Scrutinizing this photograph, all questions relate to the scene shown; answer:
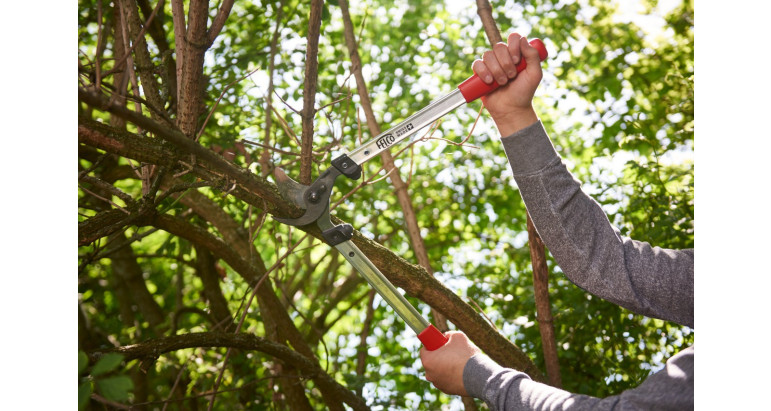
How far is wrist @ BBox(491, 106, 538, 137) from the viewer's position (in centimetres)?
129

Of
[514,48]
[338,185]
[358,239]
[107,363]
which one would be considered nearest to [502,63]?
[514,48]

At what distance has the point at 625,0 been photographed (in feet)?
12.8

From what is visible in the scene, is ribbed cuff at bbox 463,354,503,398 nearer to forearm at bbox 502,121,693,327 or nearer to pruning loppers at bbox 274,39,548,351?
pruning loppers at bbox 274,39,548,351

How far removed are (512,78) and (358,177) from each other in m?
0.42

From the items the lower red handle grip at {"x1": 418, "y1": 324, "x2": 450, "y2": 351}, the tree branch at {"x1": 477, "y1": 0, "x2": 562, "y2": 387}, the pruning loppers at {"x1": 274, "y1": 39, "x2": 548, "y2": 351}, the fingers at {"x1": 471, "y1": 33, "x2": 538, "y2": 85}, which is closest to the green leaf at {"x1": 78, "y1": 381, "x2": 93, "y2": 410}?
the pruning loppers at {"x1": 274, "y1": 39, "x2": 548, "y2": 351}

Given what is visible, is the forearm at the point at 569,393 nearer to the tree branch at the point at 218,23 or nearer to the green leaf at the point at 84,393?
the green leaf at the point at 84,393

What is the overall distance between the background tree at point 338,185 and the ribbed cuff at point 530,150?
0.50 meters

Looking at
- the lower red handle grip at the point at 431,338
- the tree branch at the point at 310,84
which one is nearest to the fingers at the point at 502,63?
the tree branch at the point at 310,84

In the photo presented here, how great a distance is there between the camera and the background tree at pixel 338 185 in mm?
1557

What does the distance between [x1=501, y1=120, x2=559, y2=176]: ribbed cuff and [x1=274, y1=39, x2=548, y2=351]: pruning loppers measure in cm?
13

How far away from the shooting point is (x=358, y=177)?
1.37 metres
